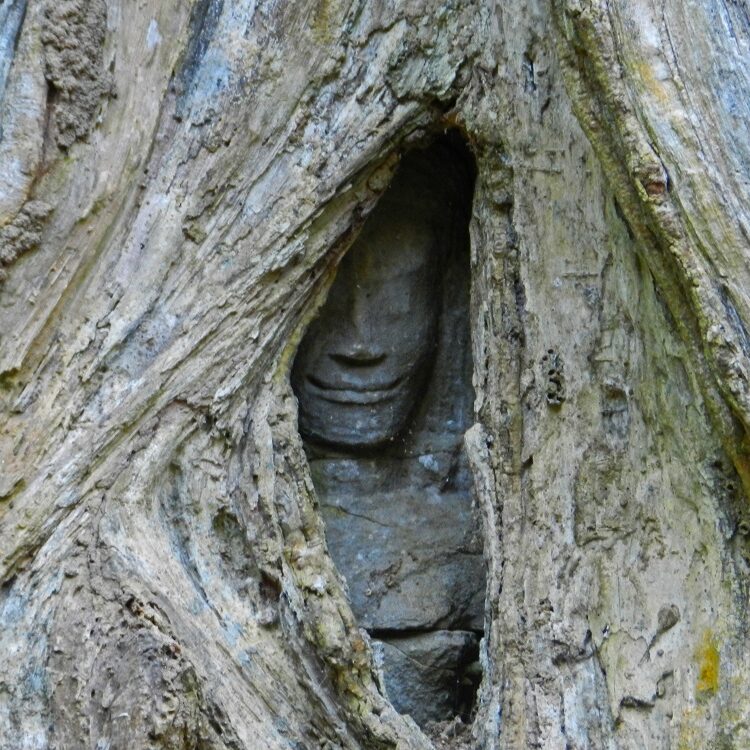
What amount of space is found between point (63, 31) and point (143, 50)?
163 mm

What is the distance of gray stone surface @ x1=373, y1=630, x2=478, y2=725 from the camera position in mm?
2424

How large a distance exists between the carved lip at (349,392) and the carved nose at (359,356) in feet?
0.17

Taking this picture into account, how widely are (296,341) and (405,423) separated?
388 millimetres

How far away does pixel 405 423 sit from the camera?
103 inches

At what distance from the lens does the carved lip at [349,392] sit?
2.54 metres

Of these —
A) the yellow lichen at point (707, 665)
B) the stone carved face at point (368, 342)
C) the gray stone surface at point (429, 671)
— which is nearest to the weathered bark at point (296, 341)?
the yellow lichen at point (707, 665)

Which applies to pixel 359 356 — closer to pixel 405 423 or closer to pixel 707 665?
pixel 405 423

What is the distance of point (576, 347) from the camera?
2182mm

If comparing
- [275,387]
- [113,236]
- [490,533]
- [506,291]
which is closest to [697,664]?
[490,533]

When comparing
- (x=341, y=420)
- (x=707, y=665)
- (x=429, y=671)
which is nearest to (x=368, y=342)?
(x=341, y=420)

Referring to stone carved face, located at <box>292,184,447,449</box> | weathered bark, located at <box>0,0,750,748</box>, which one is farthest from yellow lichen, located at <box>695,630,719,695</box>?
stone carved face, located at <box>292,184,447,449</box>

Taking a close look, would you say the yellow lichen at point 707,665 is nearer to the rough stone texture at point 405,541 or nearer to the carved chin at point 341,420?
the rough stone texture at point 405,541

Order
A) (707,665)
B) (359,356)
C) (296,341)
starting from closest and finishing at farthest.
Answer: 1. (707,665)
2. (296,341)
3. (359,356)

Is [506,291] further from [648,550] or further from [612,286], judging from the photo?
[648,550]
